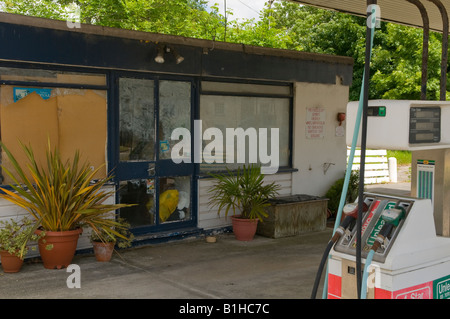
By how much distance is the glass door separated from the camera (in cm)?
698

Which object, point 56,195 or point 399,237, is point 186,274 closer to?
point 56,195

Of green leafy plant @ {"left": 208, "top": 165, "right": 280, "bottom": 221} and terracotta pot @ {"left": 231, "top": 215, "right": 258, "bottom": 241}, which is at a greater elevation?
green leafy plant @ {"left": 208, "top": 165, "right": 280, "bottom": 221}

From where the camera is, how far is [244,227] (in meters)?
7.54

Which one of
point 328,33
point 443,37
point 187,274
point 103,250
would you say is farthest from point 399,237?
point 328,33

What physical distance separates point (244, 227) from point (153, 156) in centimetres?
158

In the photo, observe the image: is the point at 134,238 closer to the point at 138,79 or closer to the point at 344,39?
the point at 138,79

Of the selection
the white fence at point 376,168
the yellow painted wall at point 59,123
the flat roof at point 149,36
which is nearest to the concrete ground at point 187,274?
the yellow painted wall at point 59,123

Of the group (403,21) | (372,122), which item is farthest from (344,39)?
(372,122)

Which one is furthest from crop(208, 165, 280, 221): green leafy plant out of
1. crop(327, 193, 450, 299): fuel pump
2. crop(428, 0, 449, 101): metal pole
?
crop(327, 193, 450, 299): fuel pump

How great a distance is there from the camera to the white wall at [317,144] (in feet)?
29.1

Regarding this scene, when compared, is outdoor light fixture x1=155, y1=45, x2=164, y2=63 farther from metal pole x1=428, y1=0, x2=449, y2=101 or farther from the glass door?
metal pole x1=428, y1=0, x2=449, y2=101

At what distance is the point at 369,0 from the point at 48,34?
4192mm

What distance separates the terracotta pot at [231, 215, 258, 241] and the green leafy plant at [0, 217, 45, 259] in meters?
2.76

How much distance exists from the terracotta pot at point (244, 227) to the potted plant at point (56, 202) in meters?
2.04
